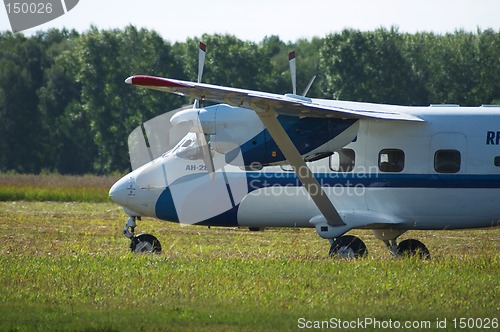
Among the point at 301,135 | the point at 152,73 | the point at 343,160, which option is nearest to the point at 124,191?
the point at 301,135

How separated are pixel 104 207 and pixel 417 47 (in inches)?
1409

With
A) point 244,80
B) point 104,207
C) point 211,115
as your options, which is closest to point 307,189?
point 211,115

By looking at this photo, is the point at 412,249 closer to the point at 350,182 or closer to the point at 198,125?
the point at 350,182

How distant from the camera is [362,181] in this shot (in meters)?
19.1

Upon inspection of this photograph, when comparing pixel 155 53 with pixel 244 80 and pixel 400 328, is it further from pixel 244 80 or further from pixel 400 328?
pixel 400 328

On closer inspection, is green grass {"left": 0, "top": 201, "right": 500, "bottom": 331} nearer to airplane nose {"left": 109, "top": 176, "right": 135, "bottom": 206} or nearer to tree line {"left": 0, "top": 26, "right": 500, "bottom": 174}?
airplane nose {"left": 109, "top": 176, "right": 135, "bottom": 206}

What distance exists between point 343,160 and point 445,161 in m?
1.98

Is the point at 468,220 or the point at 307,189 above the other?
the point at 307,189

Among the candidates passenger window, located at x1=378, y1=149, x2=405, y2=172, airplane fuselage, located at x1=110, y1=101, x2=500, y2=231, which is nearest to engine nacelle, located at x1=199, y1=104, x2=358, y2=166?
airplane fuselage, located at x1=110, y1=101, x2=500, y2=231

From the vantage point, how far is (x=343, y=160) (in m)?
19.2

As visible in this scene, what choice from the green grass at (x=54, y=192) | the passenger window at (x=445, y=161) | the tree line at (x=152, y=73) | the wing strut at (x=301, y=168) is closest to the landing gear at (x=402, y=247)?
the wing strut at (x=301, y=168)

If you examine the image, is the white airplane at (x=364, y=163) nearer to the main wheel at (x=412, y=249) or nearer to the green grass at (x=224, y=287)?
the main wheel at (x=412, y=249)

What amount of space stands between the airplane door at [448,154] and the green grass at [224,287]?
5.75 feet

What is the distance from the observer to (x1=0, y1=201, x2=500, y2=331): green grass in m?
12.9
